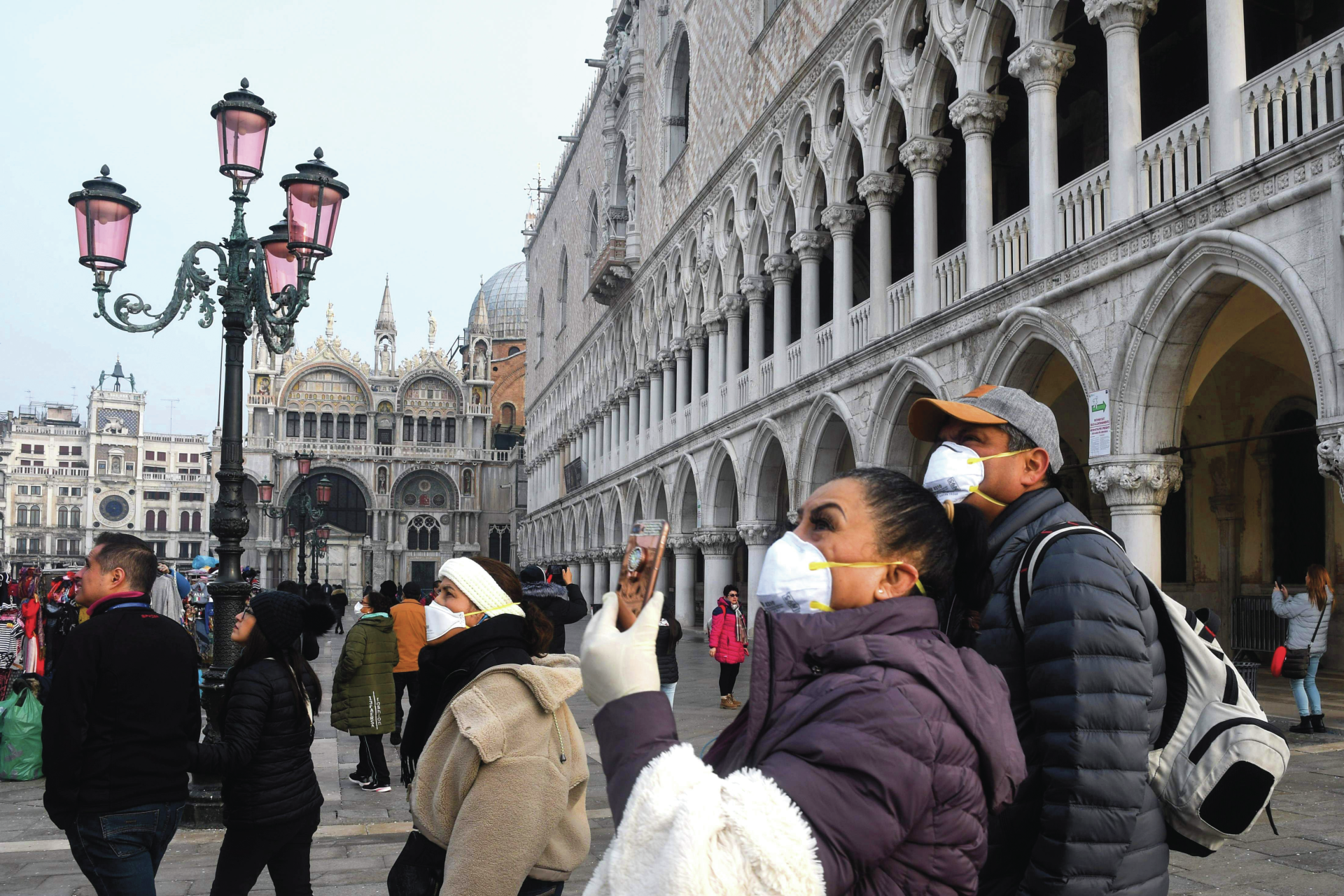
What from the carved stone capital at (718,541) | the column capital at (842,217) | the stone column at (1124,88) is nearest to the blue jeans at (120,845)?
the stone column at (1124,88)

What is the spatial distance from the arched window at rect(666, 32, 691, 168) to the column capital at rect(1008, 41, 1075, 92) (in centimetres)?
Answer: 1529

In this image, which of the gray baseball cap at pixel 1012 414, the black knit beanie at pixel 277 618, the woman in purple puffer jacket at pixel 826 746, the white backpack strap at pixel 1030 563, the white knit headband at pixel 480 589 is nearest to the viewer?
the woman in purple puffer jacket at pixel 826 746

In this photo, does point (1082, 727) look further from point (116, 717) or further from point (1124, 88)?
point (1124, 88)

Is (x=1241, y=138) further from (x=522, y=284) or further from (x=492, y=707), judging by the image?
(x=522, y=284)

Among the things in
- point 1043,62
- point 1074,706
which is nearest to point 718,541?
point 1043,62

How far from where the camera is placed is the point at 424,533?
5834 cm

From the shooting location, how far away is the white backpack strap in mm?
2094

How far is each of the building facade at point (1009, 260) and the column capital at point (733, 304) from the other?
171mm

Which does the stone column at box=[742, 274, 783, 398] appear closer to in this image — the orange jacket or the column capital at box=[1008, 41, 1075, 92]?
the column capital at box=[1008, 41, 1075, 92]

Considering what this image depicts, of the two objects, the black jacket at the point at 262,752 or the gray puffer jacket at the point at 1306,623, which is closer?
the black jacket at the point at 262,752

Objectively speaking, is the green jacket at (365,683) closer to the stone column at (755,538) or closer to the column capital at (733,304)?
the stone column at (755,538)

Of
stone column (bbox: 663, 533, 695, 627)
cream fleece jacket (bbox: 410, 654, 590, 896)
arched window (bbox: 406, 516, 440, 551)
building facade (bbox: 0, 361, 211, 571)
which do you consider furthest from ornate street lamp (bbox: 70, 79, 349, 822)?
building facade (bbox: 0, 361, 211, 571)

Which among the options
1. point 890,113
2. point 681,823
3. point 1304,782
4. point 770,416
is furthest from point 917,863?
point 770,416

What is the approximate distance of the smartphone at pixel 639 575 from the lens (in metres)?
1.48
